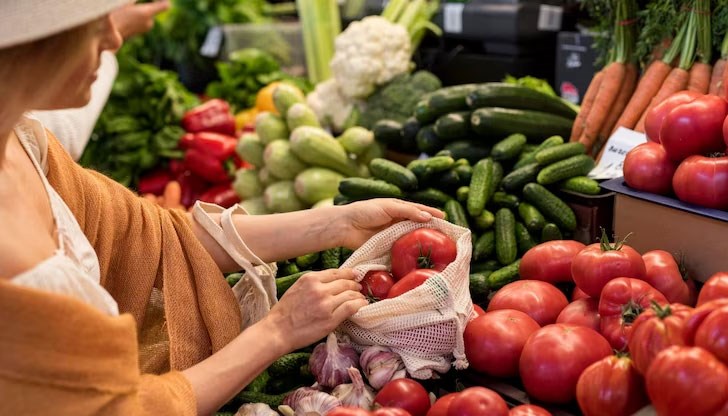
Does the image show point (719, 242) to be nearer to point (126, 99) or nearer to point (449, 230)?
point (449, 230)

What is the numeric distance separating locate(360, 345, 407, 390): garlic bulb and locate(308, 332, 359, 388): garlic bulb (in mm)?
38

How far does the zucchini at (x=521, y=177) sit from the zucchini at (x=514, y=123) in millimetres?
278

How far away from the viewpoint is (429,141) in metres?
3.02

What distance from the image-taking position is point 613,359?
4.39 feet

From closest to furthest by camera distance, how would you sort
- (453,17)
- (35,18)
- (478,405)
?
(35,18) < (478,405) < (453,17)

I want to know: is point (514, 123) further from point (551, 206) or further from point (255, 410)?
point (255, 410)

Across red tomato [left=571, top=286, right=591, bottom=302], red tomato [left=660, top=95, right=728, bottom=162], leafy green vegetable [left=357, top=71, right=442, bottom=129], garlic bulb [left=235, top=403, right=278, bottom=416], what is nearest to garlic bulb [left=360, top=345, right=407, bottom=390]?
garlic bulb [left=235, top=403, right=278, bottom=416]

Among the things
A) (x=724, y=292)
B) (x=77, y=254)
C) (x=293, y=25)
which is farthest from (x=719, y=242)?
(x=293, y=25)

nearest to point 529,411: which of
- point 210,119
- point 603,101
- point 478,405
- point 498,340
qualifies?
point 478,405

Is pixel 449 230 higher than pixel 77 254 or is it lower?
lower

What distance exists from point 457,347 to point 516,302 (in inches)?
8.7

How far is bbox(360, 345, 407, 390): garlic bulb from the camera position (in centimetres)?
164

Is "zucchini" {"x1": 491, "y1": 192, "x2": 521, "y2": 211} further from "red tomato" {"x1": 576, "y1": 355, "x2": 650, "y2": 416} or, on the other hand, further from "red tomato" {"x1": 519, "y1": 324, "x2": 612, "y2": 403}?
"red tomato" {"x1": 576, "y1": 355, "x2": 650, "y2": 416}

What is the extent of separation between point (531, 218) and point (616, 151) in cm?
45
